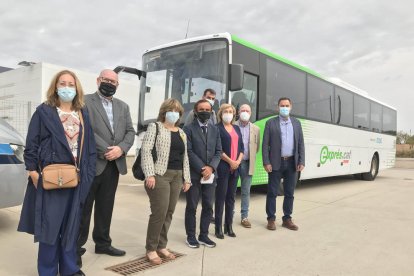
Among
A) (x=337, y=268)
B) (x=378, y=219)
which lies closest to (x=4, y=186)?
(x=337, y=268)

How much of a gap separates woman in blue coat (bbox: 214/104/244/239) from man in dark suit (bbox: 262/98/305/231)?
0.72m

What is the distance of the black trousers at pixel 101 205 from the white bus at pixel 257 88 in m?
3.56

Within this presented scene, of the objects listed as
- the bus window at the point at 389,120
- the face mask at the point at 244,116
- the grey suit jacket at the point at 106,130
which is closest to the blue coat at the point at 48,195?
the grey suit jacket at the point at 106,130

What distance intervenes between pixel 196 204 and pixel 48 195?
1870mm

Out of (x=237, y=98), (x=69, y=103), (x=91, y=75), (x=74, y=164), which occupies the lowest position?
(x=74, y=164)

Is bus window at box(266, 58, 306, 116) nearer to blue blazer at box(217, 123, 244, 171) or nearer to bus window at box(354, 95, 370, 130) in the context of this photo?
blue blazer at box(217, 123, 244, 171)

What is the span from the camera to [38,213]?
11.0ft

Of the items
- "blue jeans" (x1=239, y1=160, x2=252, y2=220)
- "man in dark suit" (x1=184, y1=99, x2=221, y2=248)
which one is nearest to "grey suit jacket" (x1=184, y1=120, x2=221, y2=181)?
"man in dark suit" (x1=184, y1=99, x2=221, y2=248)

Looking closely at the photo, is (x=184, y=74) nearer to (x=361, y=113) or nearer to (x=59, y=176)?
(x=59, y=176)

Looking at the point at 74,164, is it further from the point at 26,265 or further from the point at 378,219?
the point at 378,219

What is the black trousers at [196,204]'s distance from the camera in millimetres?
4699

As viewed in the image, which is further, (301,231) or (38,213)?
(301,231)

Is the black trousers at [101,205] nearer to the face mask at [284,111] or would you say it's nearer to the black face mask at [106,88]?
the black face mask at [106,88]

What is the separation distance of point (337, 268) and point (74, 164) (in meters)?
2.92
